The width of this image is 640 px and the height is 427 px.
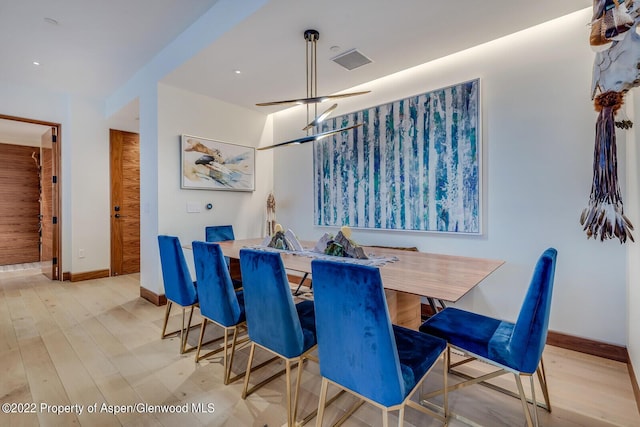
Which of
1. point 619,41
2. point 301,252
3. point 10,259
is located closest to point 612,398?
point 619,41

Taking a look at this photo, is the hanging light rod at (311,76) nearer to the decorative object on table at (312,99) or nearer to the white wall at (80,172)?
the decorative object on table at (312,99)

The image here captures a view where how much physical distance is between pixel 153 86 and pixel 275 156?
5.91 ft

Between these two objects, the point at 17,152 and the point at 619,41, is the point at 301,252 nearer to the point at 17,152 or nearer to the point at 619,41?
the point at 619,41

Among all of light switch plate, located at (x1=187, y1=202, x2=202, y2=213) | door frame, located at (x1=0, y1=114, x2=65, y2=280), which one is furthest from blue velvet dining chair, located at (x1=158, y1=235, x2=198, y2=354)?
door frame, located at (x1=0, y1=114, x2=65, y2=280)

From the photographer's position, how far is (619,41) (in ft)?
4.48

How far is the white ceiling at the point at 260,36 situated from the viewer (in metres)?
2.12

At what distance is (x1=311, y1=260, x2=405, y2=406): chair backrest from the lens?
1.06 metres

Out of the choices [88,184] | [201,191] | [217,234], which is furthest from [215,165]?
[88,184]

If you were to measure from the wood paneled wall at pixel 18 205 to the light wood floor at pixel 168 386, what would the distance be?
4206mm

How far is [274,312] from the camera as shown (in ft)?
4.86

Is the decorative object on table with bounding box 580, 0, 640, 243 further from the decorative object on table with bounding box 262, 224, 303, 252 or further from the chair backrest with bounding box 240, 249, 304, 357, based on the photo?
the decorative object on table with bounding box 262, 224, 303, 252

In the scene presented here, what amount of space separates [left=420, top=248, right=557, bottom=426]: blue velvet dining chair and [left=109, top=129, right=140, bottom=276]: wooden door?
4.94m

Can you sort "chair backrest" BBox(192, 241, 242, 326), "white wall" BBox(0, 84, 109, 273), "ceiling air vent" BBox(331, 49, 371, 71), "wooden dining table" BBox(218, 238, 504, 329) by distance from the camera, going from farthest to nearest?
"white wall" BBox(0, 84, 109, 273) < "ceiling air vent" BBox(331, 49, 371, 71) < "chair backrest" BBox(192, 241, 242, 326) < "wooden dining table" BBox(218, 238, 504, 329)

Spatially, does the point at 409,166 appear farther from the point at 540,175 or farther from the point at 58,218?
the point at 58,218
